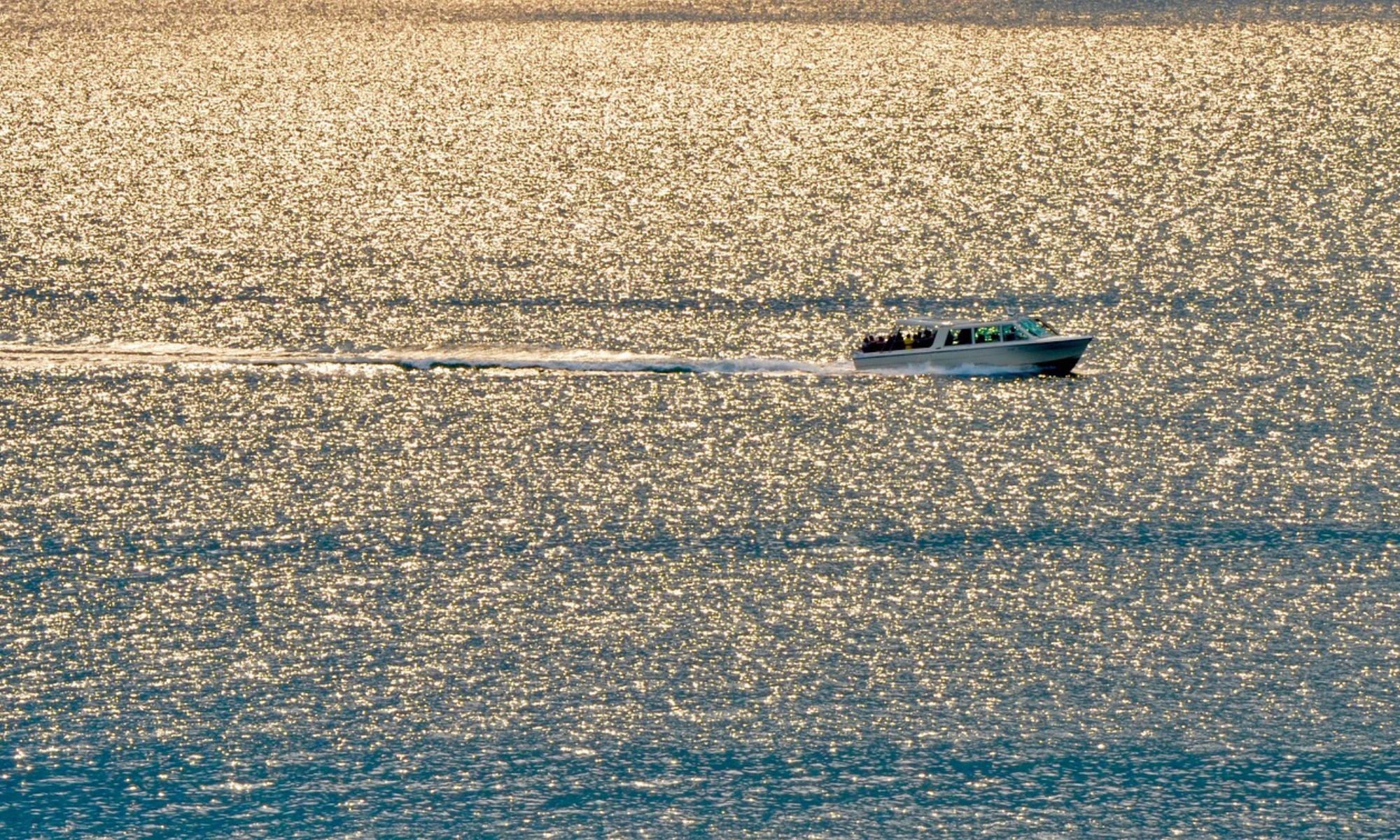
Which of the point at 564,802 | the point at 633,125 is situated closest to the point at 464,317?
the point at 564,802

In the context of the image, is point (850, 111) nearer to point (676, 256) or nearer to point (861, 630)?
point (676, 256)

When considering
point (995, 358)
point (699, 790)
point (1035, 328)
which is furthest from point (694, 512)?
point (1035, 328)

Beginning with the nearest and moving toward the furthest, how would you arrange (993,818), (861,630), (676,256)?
(993,818)
(861,630)
(676,256)

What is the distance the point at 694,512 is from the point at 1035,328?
22.9 metres

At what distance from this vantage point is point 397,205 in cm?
13475

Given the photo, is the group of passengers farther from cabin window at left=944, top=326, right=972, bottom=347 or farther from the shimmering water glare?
the shimmering water glare

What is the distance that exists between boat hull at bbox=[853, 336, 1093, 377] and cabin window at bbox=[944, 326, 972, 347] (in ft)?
0.98

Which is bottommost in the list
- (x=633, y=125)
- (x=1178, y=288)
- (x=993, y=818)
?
(x=993, y=818)

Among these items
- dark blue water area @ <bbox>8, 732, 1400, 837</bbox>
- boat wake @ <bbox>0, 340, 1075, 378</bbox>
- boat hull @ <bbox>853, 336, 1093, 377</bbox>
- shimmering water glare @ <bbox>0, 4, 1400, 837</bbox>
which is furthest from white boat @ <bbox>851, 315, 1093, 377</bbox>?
dark blue water area @ <bbox>8, 732, 1400, 837</bbox>

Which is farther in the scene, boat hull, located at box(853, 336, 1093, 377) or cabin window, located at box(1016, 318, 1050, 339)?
cabin window, located at box(1016, 318, 1050, 339)

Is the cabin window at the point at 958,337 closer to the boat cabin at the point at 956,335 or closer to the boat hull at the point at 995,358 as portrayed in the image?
the boat cabin at the point at 956,335

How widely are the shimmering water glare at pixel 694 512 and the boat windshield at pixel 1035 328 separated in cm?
293

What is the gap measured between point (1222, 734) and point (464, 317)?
5355 cm

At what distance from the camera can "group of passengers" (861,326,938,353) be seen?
87562 mm
